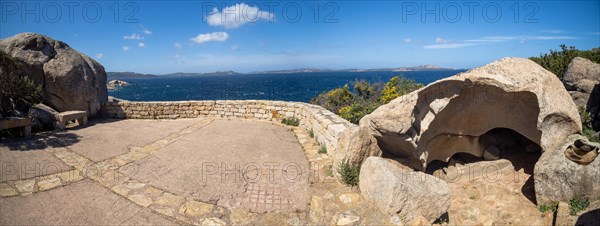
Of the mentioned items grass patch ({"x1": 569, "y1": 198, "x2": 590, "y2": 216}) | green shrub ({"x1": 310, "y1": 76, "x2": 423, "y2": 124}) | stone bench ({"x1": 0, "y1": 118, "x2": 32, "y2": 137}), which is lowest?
grass patch ({"x1": 569, "y1": 198, "x2": 590, "y2": 216})

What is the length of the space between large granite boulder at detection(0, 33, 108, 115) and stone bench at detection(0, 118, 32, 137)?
2294mm

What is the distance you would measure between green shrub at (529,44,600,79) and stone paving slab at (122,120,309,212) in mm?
9230

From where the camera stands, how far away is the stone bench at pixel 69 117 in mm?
9133

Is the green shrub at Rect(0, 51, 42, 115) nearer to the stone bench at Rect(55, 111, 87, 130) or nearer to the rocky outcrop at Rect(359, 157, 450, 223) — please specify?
the stone bench at Rect(55, 111, 87, 130)

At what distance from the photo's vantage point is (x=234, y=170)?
20.9 ft

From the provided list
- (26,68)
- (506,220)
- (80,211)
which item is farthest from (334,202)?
(26,68)

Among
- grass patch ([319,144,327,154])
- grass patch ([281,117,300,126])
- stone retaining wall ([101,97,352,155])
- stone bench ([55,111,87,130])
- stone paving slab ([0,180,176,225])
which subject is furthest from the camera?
stone retaining wall ([101,97,352,155])

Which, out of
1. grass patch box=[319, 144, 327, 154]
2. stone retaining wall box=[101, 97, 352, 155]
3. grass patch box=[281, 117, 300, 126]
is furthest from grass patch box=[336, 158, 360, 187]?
grass patch box=[281, 117, 300, 126]

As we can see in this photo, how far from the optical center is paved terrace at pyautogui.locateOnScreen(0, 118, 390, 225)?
451 centimetres

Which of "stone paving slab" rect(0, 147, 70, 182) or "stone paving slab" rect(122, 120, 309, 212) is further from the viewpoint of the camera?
"stone paving slab" rect(0, 147, 70, 182)

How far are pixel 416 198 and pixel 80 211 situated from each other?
5077 mm

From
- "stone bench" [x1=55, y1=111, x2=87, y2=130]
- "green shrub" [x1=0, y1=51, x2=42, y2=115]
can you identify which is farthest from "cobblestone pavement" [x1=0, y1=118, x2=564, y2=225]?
"green shrub" [x1=0, y1=51, x2=42, y2=115]

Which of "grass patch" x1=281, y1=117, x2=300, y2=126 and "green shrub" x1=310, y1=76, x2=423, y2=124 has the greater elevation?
"green shrub" x1=310, y1=76, x2=423, y2=124

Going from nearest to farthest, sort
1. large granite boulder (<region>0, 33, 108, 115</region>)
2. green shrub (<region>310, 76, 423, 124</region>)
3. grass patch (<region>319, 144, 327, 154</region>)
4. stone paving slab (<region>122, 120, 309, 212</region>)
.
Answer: stone paving slab (<region>122, 120, 309, 212</region>) → grass patch (<region>319, 144, 327, 154</region>) → large granite boulder (<region>0, 33, 108, 115</region>) → green shrub (<region>310, 76, 423, 124</region>)
